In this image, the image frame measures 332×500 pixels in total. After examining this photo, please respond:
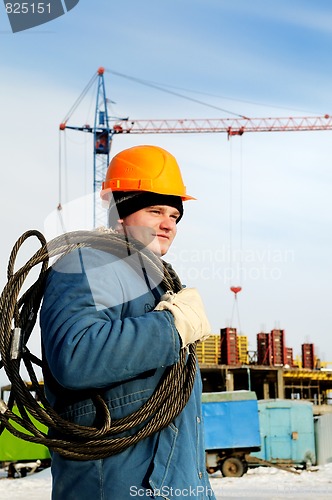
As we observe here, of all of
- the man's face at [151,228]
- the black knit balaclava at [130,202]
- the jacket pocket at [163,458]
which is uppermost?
the black knit balaclava at [130,202]

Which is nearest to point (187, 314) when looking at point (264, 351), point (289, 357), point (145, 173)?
point (145, 173)

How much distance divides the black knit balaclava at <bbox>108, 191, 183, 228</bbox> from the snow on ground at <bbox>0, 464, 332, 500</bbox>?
32.3ft

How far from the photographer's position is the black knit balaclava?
2857 millimetres

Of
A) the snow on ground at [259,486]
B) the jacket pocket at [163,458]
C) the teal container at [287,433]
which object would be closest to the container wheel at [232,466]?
the snow on ground at [259,486]

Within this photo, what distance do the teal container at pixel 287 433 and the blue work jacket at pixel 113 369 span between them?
19283mm

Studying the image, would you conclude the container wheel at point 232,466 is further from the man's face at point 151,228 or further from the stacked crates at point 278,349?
the stacked crates at point 278,349

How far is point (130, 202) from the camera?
286 centimetres

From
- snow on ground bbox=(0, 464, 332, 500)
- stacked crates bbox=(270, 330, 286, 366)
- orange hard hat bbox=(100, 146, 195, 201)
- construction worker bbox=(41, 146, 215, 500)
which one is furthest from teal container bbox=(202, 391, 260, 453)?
stacked crates bbox=(270, 330, 286, 366)

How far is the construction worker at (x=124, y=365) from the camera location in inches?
91.7

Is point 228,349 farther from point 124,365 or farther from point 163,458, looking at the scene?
point 124,365

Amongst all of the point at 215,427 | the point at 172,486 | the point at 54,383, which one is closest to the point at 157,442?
the point at 172,486

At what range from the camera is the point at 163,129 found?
232ft

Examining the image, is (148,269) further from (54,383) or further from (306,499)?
(306,499)

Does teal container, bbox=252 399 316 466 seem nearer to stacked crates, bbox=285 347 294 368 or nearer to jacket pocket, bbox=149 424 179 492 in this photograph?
jacket pocket, bbox=149 424 179 492
